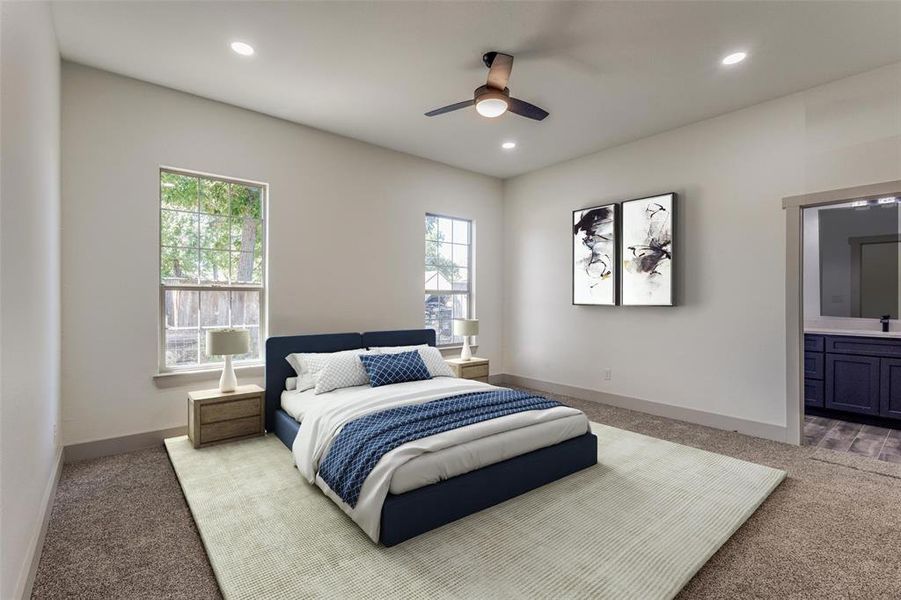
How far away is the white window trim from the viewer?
12.1 ft

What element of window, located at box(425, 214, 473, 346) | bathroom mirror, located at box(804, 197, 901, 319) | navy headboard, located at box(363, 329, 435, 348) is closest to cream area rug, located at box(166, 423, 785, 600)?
navy headboard, located at box(363, 329, 435, 348)

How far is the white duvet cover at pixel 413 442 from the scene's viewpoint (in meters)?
2.24

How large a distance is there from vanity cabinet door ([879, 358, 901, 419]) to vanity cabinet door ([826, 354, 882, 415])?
0.04 meters

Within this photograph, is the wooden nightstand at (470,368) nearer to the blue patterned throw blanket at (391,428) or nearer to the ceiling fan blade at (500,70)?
the blue patterned throw blanket at (391,428)

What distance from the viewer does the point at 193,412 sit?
3516 mm

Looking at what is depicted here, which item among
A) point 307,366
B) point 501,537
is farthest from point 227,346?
point 501,537

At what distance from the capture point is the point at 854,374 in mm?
4477

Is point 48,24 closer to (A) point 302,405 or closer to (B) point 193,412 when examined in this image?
(B) point 193,412

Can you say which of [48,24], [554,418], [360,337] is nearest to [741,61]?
→ [554,418]

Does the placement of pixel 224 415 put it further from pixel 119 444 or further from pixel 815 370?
pixel 815 370

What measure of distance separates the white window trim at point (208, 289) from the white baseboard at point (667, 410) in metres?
3.62

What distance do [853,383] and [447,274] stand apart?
4.74 metres

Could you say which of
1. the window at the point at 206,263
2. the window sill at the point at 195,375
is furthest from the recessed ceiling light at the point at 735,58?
the window sill at the point at 195,375

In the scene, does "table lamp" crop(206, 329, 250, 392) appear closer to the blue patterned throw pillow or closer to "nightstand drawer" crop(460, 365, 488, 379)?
the blue patterned throw pillow
